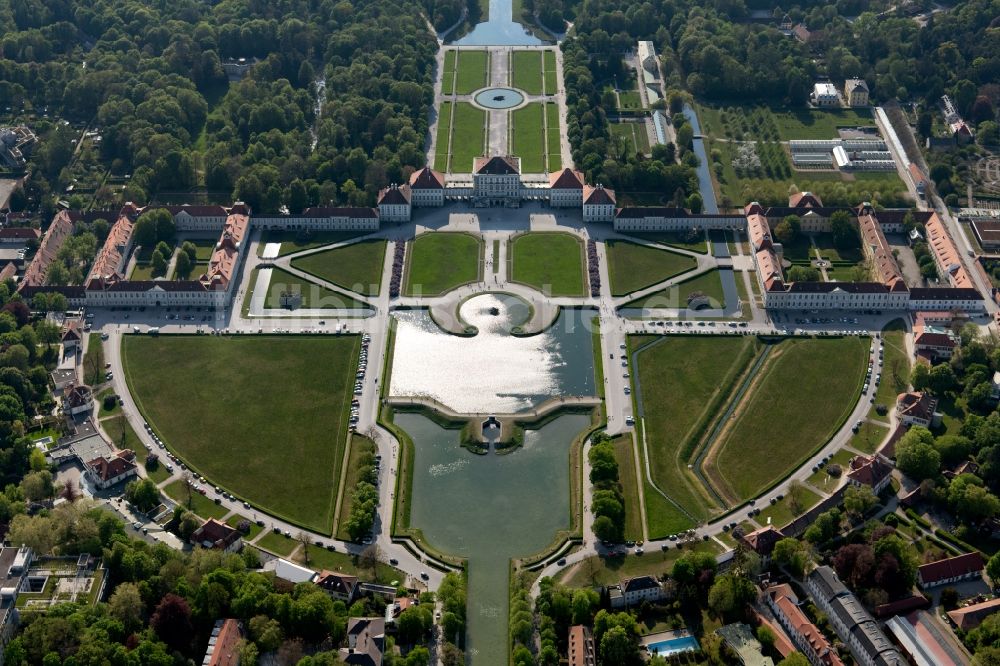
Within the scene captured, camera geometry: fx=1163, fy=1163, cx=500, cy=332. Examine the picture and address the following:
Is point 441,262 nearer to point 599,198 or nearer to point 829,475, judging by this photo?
point 599,198

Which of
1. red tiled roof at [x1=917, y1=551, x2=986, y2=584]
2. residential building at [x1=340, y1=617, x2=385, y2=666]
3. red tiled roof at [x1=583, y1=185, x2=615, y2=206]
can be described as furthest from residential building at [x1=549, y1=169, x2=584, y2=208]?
residential building at [x1=340, y1=617, x2=385, y2=666]

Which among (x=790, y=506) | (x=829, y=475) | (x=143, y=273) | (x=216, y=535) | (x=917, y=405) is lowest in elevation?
(x=216, y=535)

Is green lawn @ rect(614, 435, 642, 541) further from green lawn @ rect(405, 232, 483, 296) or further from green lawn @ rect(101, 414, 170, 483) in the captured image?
green lawn @ rect(101, 414, 170, 483)

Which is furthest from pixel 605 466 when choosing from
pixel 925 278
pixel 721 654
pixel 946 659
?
pixel 925 278

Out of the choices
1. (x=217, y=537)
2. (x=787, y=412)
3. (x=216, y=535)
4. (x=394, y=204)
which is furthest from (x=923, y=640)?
(x=394, y=204)

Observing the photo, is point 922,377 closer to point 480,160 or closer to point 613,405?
point 613,405

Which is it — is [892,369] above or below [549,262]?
below
